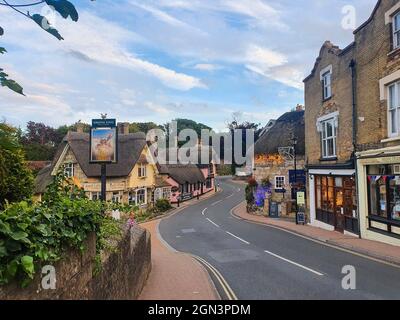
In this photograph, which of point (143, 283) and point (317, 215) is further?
point (317, 215)

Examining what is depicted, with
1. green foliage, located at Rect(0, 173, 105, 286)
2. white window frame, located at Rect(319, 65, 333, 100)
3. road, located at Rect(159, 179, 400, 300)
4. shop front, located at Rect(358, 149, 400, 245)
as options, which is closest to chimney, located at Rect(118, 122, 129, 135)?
road, located at Rect(159, 179, 400, 300)

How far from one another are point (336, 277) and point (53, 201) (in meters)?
9.22

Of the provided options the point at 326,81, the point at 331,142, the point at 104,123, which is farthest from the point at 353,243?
the point at 104,123

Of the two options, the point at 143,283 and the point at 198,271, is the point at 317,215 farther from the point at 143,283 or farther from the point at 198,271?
the point at 143,283

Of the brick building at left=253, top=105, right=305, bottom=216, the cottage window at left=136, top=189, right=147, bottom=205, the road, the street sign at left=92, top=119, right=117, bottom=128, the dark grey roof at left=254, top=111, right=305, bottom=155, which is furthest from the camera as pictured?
the cottage window at left=136, top=189, right=147, bottom=205

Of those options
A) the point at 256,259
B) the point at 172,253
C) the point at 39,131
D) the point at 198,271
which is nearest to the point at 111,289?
the point at 198,271

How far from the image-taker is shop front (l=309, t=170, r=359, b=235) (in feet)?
61.9

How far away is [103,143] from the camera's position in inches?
570

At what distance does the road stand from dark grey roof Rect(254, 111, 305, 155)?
11341 millimetres

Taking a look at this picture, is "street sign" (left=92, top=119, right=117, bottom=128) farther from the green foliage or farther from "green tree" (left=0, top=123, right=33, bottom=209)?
the green foliage

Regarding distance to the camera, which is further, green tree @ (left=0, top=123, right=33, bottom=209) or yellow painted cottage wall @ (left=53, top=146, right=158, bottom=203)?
yellow painted cottage wall @ (left=53, top=146, right=158, bottom=203)

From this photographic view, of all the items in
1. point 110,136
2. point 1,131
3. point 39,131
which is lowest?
point 1,131

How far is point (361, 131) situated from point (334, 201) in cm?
517
